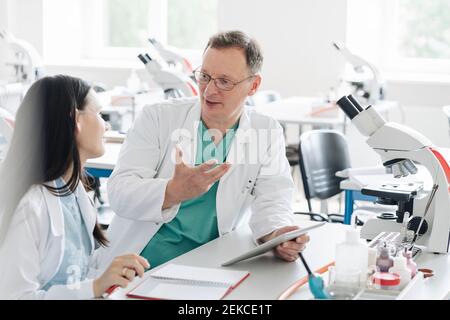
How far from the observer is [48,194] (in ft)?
6.14

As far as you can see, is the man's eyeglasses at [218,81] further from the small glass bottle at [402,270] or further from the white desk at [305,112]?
the white desk at [305,112]

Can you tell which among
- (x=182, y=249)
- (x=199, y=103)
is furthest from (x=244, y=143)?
(x=182, y=249)

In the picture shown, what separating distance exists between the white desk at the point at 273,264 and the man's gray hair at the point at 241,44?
1.77 feet

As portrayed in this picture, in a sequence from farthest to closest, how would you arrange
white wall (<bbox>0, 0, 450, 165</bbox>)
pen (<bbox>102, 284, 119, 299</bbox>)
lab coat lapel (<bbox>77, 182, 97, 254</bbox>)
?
A: white wall (<bbox>0, 0, 450, 165</bbox>), lab coat lapel (<bbox>77, 182, 97, 254</bbox>), pen (<bbox>102, 284, 119, 299</bbox>)

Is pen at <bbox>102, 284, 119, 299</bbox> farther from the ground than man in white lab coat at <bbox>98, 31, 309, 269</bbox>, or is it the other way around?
man in white lab coat at <bbox>98, 31, 309, 269</bbox>

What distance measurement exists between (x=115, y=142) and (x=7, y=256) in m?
2.34

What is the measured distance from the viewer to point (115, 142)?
404cm

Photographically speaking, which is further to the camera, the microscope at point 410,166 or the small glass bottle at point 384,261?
the microscope at point 410,166

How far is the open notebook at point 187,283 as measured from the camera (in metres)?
1.85

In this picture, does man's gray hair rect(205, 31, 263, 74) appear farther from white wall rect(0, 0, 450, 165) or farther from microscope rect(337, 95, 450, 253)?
white wall rect(0, 0, 450, 165)

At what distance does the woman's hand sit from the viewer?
1.80 metres

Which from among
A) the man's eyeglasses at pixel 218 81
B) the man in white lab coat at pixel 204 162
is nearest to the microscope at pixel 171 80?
the man in white lab coat at pixel 204 162

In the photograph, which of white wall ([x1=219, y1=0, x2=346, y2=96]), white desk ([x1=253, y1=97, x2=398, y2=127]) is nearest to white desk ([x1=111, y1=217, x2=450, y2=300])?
white desk ([x1=253, y1=97, x2=398, y2=127])

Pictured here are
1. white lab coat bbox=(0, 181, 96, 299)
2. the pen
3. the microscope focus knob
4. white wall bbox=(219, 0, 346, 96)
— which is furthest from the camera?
white wall bbox=(219, 0, 346, 96)
